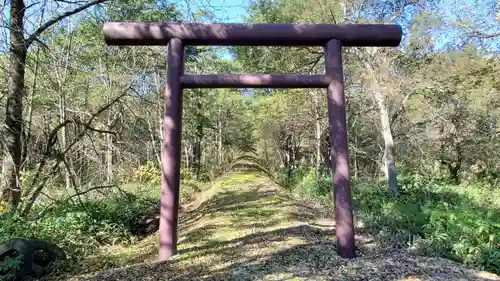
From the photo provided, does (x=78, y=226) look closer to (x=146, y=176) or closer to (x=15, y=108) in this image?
(x=15, y=108)

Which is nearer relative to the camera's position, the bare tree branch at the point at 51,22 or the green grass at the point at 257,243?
the green grass at the point at 257,243

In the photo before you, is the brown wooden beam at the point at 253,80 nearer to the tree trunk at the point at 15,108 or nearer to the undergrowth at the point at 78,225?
the undergrowth at the point at 78,225

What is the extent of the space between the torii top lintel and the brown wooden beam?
0.44 meters

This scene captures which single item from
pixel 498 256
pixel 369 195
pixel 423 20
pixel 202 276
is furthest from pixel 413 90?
pixel 202 276

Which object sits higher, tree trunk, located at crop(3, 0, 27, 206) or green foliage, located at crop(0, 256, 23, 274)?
tree trunk, located at crop(3, 0, 27, 206)

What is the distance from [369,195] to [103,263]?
7917 millimetres

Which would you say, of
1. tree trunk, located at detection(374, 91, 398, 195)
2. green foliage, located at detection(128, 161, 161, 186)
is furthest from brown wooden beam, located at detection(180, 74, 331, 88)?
green foliage, located at detection(128, 161, 161, 186)

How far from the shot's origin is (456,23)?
10.0m

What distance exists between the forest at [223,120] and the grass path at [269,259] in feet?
1.49

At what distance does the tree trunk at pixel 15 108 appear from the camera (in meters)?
6.22

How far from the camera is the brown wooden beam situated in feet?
15.8

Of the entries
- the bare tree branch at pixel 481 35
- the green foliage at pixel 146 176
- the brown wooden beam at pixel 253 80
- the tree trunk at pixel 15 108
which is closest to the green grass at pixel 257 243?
the tree trunk at pixel 15 108

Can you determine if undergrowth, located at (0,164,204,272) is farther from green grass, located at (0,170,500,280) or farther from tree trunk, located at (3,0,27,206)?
tree trunk, located at (3,0,27,206)

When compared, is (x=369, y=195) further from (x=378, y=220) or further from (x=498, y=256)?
(x=498, y=256)
